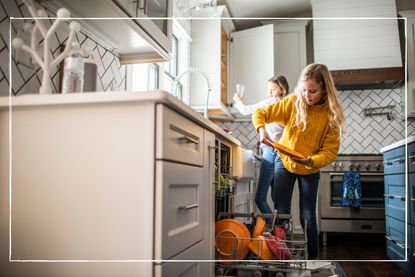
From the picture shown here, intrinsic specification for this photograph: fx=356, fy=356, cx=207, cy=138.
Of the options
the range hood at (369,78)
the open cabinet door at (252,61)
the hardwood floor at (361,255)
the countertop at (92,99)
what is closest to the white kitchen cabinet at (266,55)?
the open cabinet door at (252,61)

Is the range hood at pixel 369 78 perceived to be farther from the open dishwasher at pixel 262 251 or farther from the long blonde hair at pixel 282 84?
the open dishwasher at pixel 262 251

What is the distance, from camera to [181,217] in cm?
79

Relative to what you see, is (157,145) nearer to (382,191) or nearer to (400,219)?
(382,191)

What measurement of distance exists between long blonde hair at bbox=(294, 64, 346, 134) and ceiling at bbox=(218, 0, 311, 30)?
0.26 m

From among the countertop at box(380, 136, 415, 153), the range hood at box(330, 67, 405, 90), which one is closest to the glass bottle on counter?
the range hood at box(330, 67, 405, 90)

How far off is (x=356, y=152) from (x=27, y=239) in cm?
108

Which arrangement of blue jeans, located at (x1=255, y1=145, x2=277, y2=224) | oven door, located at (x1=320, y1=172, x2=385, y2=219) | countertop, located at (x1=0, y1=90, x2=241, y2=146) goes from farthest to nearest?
blue jeans, located at (x1=255, y1=145, x2=277, y2=224), oven door, located at (x1=320, y1=172, x2=385, y2=219), countertop, located at (x1=0, y1=90, x2=241, y2=146)

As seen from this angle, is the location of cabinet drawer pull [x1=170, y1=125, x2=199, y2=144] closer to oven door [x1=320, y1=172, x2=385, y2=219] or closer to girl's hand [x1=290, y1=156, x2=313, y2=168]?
girl's hand [x1=290, y1=156, x2=313, y2=168]

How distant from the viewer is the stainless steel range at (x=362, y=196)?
1.31 meters

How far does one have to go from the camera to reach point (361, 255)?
130 centimetres

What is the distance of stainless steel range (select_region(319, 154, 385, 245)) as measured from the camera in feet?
4.30

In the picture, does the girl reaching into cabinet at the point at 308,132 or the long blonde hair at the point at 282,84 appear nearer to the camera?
the girl reaching into cabinet at the point at 308,132

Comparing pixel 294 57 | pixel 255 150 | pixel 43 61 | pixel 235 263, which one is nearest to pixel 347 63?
pixel 294 57

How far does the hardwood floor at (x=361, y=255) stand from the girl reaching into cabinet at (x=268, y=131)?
277 mm
